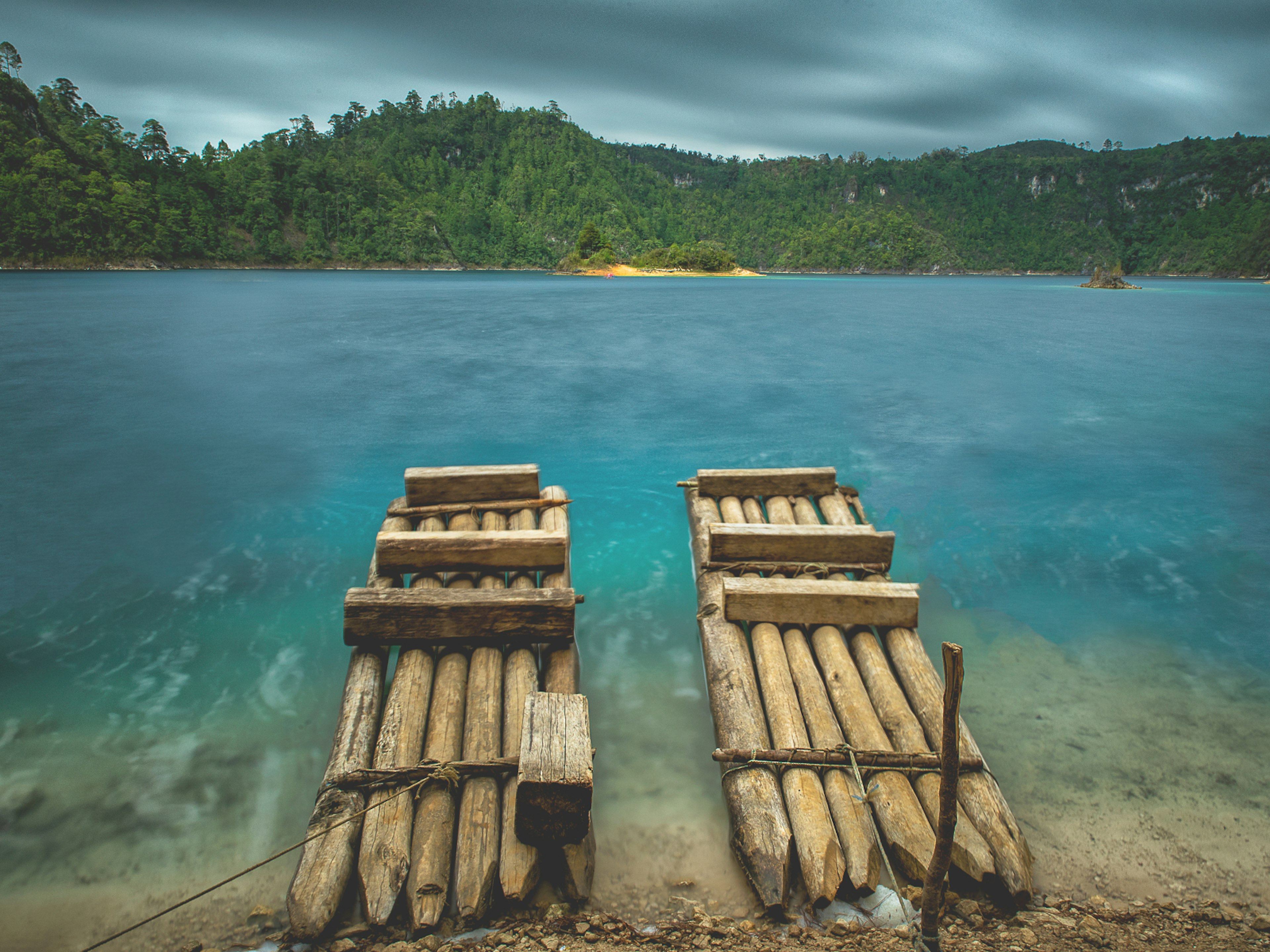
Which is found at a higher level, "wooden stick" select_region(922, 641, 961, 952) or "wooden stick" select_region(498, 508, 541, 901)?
"wooden stick" select_region(922, 641, 961, 952)

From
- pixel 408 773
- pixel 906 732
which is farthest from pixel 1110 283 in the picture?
pixel 408 773

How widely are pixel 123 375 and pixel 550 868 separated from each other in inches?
1125

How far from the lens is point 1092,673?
7.59 meters

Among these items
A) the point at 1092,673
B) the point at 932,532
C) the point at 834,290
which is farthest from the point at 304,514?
the point at 834,290

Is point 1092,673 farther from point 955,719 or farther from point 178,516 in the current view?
point 178,516

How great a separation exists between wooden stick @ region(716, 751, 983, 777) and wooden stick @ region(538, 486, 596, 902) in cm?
122

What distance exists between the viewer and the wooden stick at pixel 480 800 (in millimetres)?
4219

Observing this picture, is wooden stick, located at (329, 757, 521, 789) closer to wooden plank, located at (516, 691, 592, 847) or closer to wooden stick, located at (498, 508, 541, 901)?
wooden stick, located at (498, 508, 541, 901)

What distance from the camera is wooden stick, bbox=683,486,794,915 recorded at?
447cm

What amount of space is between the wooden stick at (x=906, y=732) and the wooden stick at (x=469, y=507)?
455cm

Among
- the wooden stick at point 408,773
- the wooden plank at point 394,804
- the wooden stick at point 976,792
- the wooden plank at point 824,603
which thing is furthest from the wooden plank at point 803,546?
the wooden stick at point 408,773

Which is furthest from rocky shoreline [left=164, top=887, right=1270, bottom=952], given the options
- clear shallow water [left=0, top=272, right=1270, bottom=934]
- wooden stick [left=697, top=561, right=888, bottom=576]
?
wooden stick [left=697, top=561, right=888, bottom=576]

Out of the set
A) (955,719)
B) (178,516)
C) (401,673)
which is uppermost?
(955,719)

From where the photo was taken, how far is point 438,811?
15.3 feet
